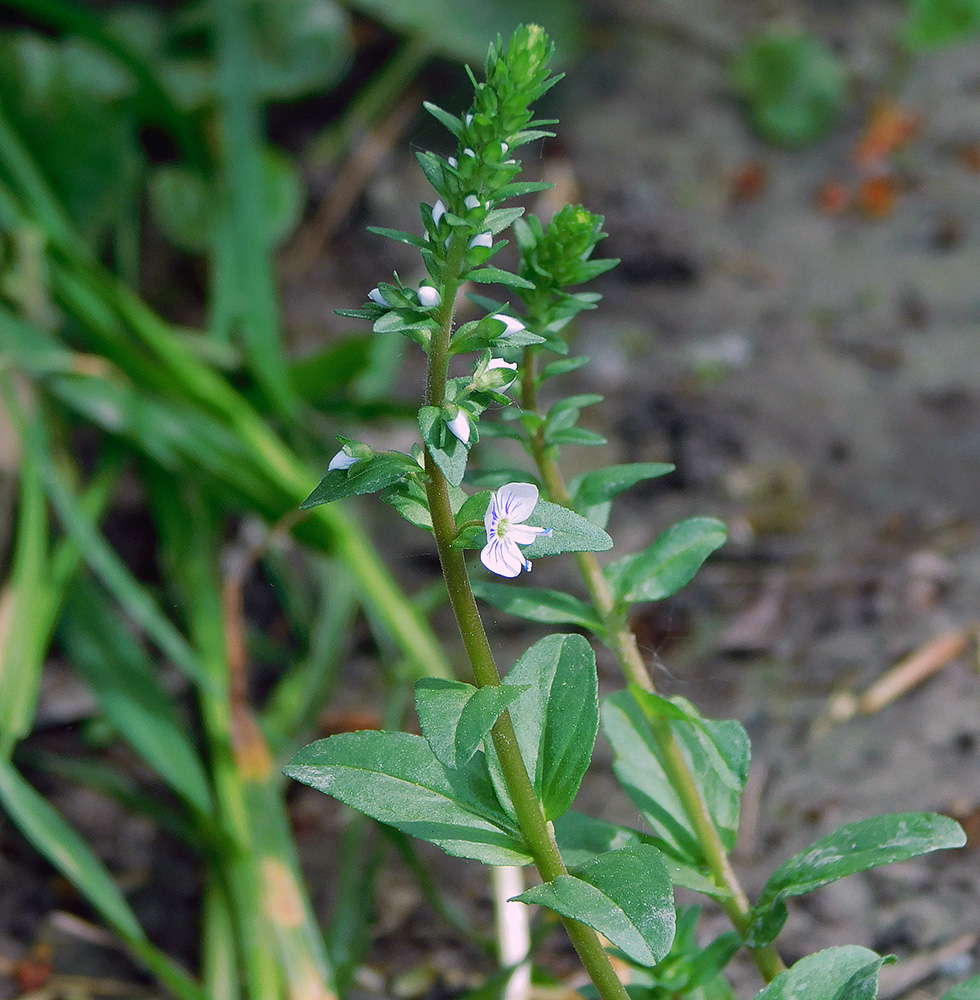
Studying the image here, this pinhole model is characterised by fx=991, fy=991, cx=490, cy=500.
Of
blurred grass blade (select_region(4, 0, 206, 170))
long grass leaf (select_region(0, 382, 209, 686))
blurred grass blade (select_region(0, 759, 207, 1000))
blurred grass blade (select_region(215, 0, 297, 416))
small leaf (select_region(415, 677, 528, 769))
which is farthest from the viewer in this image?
blurred grass blade (select_region(4, 0, 206, 170))

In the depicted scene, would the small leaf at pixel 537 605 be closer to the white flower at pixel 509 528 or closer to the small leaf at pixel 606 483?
the small leaf at pixel 606 483

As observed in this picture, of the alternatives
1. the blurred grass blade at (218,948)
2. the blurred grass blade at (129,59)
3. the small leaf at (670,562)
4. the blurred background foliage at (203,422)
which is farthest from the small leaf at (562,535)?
the blurred grass blade at (129,59)

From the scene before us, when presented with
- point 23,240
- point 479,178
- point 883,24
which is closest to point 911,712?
point 479,178

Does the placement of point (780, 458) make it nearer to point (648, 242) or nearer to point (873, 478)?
point (873, 478)

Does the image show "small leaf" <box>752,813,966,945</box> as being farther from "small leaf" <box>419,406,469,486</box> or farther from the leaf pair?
"small leaf" <box>419,406,469,486</box>

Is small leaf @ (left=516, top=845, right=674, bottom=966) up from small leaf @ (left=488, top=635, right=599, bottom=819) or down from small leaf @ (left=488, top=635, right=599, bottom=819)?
down

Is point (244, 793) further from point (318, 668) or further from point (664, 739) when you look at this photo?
point (664, 739)

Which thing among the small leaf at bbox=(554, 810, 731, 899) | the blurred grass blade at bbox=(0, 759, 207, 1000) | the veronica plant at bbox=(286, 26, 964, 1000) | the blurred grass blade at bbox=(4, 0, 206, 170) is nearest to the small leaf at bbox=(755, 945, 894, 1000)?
the veronica plant at bbox=(286, 26, 964, 1000)

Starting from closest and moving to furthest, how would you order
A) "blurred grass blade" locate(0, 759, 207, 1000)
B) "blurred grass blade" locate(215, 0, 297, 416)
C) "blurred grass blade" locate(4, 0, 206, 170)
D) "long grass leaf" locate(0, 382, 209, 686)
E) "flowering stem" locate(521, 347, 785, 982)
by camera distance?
"flowering stem" locate(521, 347, 785, 982), "blurred grass blade" locate(0, 759, 207, 1000), "long grass leaf" locate(0, 382, 209, 686), "blurred grass blade" locate(215, 0, 297, 416), "blurred grass blade" locate(4, 0, 206, 170)
